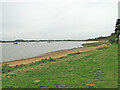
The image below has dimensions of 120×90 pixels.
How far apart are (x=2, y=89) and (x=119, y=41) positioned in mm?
29838

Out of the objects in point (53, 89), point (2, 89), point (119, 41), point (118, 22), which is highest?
point (118, 22)

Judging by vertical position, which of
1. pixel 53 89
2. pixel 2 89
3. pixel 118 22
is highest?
pixel 118 22

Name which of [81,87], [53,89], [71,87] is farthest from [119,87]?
[53,89]

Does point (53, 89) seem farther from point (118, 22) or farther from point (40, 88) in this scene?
point (118, 22)

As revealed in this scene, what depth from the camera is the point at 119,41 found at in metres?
28.2

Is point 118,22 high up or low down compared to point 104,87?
up

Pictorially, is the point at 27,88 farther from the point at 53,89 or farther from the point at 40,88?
the point at 53,89

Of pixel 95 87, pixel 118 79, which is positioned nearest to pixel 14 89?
pixel 95 87

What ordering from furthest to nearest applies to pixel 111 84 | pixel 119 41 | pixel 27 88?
pixel 119 41 < pixel 27 88 < pixel 111 84

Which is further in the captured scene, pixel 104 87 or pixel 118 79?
pixel 118 79

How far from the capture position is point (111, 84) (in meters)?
6.24

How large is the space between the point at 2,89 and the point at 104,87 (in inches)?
274

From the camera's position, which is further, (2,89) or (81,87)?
(2,89)

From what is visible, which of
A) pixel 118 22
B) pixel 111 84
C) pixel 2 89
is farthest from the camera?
pixel 118 22
